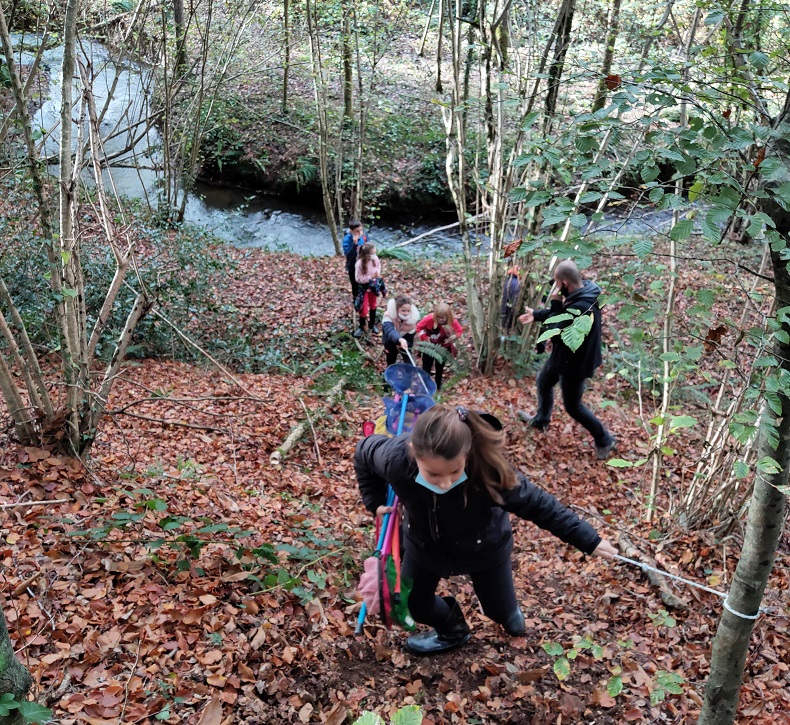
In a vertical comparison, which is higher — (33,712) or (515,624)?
(33,712)

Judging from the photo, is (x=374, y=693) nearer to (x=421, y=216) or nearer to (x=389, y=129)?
(x=421, y=216)

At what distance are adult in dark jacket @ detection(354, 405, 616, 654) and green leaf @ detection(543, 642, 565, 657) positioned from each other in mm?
168

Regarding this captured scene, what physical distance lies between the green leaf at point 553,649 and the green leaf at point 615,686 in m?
0.29

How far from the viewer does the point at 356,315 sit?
10.3 metres

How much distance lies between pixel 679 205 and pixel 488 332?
610cm

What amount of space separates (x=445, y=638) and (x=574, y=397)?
9.69ft

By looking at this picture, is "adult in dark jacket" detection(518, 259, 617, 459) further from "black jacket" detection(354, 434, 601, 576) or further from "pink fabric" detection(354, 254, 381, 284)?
"pink fabric" detection(354, 254, 381, 284)

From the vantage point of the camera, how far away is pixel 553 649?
3422mm

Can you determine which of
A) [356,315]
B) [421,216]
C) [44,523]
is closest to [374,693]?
[44,523]

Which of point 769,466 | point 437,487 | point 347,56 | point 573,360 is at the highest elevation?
point 347,56

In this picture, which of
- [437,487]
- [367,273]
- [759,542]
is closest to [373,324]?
[367,273]

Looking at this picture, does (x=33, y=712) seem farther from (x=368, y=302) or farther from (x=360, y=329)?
(x=360, y=329)

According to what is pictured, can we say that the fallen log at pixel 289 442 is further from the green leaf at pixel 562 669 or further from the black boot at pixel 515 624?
the green leaf at pixel 562 669

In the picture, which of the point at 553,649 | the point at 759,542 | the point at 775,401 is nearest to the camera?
the point at 775,401
